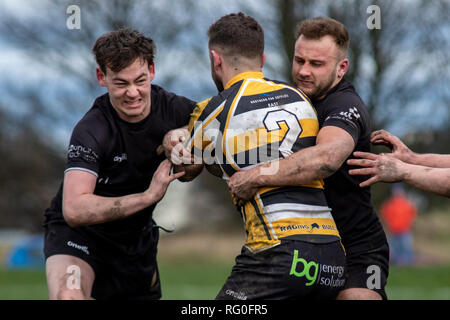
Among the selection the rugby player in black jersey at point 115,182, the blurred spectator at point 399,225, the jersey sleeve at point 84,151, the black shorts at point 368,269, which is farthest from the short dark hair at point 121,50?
the blurred spectator at point 399,225

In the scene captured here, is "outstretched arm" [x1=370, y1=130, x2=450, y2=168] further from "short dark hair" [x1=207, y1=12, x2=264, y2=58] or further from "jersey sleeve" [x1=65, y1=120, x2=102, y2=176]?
"jersey sleeve" [x1=65, y1=120, x2=102, y2=176]

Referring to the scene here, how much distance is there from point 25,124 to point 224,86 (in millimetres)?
19385

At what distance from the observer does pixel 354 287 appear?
4375 mm

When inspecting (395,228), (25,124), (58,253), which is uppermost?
(25,124)

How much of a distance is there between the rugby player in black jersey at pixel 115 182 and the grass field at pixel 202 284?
16.8 feet

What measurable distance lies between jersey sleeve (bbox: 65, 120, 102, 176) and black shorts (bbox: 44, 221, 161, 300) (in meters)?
0.80

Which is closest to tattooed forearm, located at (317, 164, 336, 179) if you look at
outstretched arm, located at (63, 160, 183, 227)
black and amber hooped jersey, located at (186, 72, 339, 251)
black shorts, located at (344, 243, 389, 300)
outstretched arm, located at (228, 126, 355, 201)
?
outstretched arm, located at (228, 126, 355, 201)

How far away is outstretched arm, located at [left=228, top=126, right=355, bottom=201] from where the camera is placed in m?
3.76

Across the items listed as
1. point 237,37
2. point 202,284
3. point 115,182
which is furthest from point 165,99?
point 202,284

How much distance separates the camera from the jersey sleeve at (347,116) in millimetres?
4004
